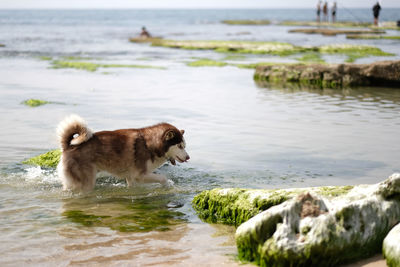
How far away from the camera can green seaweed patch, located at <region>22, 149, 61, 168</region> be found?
9.64m

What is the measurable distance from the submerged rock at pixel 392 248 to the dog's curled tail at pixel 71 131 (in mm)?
4512

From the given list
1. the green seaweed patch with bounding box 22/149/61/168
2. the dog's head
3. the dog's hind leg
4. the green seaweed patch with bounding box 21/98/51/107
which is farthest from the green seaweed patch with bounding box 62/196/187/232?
the green seaweed patch with bounding box 21/98/51/107

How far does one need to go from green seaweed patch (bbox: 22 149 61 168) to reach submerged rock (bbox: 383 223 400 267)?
6.52 metres

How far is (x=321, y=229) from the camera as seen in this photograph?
4.81m

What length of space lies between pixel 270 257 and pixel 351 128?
28.4 ft

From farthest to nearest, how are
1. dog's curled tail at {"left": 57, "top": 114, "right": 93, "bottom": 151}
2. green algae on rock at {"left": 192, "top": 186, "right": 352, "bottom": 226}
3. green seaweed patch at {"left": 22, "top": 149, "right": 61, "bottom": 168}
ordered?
green seaweed patch at {"left": 22, "top": 149, "right": 61, "bottom": 168}, dog's curled tail at {"left": 57, "top": 114, "right": 93, "bottom": 151}, green algae on rock at {"left": 192, "top": 186, "right": 352, "bottom": 226}

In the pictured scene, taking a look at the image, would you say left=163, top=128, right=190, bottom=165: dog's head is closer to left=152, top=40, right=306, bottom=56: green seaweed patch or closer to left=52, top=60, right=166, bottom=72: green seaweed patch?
left=52, top=60, right=166, bottom=72: green seaweed patch

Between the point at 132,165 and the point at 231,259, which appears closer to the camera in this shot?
the point at 231,259

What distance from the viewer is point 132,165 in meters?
8.07

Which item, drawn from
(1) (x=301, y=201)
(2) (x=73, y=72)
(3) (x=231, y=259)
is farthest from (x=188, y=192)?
(2) (x=73, y=72)

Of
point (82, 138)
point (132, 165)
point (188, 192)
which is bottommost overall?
point (188, 192)

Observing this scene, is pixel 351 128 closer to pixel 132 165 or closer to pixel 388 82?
pixel 132 165

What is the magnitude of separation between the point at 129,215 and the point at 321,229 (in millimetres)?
3168

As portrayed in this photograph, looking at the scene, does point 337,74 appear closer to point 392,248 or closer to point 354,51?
point 392,248
